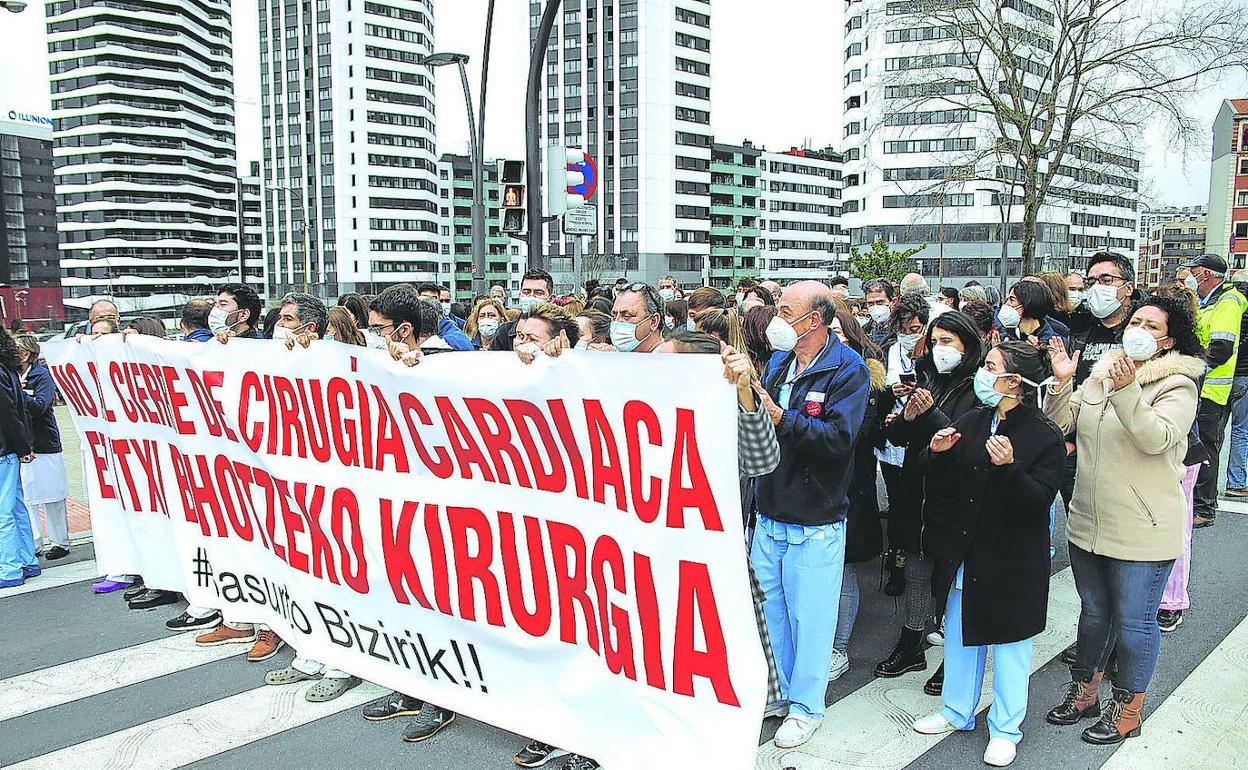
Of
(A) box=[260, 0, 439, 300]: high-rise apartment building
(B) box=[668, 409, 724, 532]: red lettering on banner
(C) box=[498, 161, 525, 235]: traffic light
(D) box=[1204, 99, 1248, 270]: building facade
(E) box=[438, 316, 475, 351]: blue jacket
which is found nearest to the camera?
(B) box=[668, 409, 724, 532]: red lettering on banner

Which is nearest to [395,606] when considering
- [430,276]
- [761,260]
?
[430,276]

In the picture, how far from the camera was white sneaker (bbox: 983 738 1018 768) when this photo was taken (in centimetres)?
382

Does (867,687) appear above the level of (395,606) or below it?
below

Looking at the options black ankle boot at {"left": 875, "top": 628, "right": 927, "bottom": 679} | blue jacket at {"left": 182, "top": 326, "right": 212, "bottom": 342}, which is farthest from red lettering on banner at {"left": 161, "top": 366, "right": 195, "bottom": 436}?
black ankle boot at {"left": 875, "top": 628, "right": 927, "bottom": 679}

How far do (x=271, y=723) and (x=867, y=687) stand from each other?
3.00 metres

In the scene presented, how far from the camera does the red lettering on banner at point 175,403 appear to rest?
18.0 feet

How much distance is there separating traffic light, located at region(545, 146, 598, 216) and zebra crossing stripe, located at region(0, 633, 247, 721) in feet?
25.5

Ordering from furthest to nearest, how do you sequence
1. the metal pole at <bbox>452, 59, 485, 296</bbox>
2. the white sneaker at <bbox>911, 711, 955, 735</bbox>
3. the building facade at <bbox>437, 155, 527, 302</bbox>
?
the building facade at <bbox>437, 155, 527, 302</bbox> → the metal pole at <bbox>452, 59, 485, 296</bbox> → the white sneaker at <bbox>911, 711, 955, 735</bbox>

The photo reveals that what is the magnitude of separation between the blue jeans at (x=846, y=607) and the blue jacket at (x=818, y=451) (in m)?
0.84

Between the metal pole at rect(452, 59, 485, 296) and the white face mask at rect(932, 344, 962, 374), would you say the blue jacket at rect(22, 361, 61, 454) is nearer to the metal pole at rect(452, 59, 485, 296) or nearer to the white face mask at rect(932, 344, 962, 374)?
the white face mask at rect(932, 344, 962, 374)

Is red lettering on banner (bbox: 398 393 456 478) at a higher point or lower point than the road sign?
lower

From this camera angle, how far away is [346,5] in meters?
87.7

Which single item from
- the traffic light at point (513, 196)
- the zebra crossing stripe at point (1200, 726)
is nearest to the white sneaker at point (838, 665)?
the zebra crossing stripe at point (1200, 726)

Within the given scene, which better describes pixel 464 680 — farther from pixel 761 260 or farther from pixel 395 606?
pixel 761 260
